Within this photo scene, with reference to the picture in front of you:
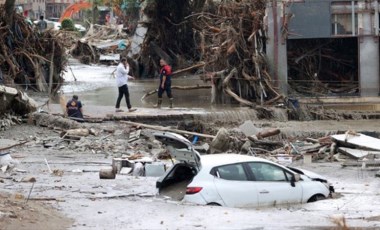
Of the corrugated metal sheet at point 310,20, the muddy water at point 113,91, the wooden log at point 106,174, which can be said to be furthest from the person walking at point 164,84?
the wooden log at point 106,174

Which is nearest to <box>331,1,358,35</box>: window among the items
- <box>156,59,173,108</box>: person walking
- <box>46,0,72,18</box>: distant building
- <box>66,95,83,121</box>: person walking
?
<box>156,59,173,108</box>: person walking

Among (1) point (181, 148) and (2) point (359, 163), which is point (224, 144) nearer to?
(2) point (359, 163)

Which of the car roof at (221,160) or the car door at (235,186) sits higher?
the car roof at (221,160)

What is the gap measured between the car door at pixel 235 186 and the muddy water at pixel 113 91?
1570cm

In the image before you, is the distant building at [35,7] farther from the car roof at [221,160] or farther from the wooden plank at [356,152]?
the car roof at [221,160]

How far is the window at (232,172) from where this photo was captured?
14.5m

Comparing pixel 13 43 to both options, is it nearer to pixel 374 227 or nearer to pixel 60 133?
pixel 60 133

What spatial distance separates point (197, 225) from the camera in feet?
39.6

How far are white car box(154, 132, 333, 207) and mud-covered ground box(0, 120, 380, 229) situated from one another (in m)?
0.26

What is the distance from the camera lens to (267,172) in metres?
15.0

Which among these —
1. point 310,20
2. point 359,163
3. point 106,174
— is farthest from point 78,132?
point 310,20

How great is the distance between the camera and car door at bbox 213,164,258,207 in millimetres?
14336

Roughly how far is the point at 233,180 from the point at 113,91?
23.4 metres

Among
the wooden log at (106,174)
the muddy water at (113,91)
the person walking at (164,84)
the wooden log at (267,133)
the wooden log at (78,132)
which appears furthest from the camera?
the muddy water at (113,91)
